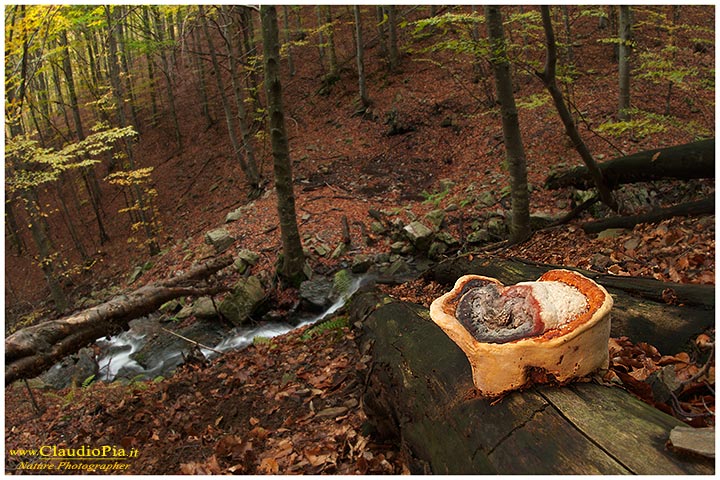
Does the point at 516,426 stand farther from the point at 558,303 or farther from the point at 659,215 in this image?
the point at 659,215

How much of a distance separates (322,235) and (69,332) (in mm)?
5767

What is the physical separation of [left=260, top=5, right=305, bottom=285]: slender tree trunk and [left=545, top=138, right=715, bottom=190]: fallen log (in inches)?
204

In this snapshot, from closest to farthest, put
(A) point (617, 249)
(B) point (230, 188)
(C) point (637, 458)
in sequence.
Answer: (C) point (637, 458)
(A) point (617, 249)
(B) point (230, 188)

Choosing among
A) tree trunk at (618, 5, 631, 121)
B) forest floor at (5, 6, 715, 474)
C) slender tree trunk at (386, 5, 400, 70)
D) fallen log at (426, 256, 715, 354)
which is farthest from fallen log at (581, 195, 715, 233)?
slender tree trunk at (386, 5, 400, 70)

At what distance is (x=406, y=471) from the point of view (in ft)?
7.98

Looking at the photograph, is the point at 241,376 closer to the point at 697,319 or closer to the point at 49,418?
the point at 49,418

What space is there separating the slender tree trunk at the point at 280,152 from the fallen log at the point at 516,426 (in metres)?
5.07

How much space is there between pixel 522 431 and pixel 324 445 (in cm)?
173

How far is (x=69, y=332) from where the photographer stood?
4.28 meters

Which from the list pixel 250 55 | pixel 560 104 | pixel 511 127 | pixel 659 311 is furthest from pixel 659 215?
pixel 250 55

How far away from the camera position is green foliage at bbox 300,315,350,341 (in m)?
5.26

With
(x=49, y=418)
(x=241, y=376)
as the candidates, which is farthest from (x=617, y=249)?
(x=49, y=418)

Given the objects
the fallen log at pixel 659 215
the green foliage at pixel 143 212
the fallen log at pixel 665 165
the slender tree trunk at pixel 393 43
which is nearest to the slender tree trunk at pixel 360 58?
the slender tree trunk at pixel 393 43

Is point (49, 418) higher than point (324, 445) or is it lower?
lower
